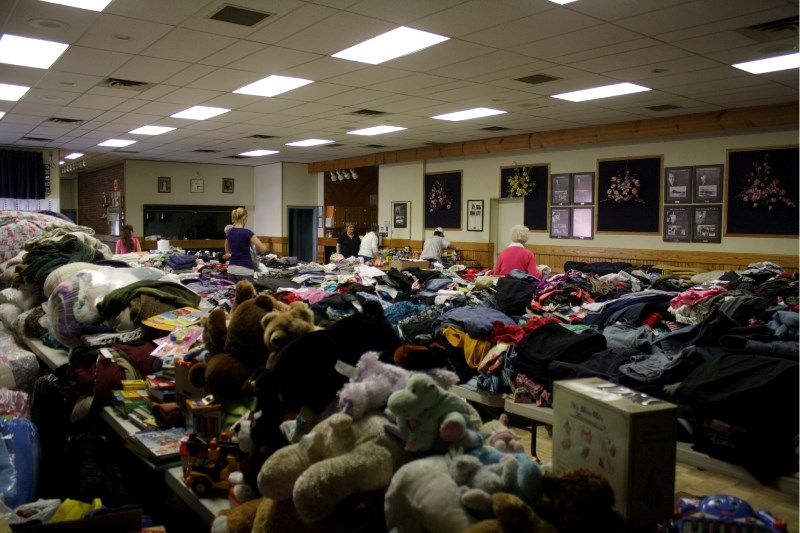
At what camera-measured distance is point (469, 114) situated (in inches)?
356

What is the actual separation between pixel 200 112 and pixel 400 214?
18.5ft

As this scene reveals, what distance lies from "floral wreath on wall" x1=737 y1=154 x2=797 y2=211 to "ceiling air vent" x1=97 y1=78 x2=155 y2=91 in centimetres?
778

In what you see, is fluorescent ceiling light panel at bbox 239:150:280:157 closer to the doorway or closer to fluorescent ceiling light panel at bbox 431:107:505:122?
the doorway

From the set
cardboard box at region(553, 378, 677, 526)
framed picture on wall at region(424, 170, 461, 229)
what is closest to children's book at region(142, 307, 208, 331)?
cardboard box at region(553, 378, 677, 526)

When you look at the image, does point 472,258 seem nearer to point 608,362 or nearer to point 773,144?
point 773,144

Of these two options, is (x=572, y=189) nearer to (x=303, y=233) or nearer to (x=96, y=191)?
(x=303, y=233)

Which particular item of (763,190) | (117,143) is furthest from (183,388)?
(117,143)

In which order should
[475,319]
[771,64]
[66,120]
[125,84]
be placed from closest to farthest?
[475,319] < [771,64] < [125,84] < [66,120]

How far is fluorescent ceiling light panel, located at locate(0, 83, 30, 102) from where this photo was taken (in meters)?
7.46

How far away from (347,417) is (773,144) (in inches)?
336

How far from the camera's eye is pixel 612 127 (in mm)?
9656

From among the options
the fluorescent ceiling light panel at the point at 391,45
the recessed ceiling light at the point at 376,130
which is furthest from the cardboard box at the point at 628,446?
the recessed ceiling light at the point at 376,130

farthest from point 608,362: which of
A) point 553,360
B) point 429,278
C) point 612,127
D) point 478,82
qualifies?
point 612,127

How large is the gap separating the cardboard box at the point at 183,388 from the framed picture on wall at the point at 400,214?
11.2 m
